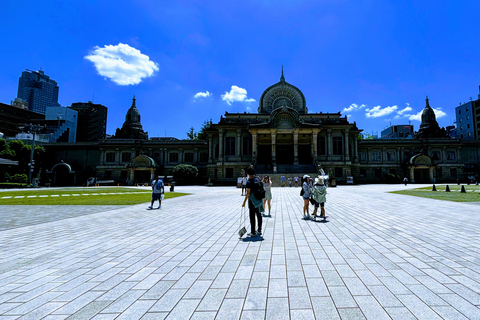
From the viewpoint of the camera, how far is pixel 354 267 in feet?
16.8

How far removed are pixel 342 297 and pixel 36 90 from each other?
24971 cm

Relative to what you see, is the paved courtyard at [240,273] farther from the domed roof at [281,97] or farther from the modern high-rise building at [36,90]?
the modern high-rise building at [36,90]

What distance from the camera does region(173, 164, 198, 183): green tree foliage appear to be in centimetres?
5071

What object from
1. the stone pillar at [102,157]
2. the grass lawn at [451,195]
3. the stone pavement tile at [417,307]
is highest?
the stone pillar at [102,157]

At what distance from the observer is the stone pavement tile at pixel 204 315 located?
327 centimetres

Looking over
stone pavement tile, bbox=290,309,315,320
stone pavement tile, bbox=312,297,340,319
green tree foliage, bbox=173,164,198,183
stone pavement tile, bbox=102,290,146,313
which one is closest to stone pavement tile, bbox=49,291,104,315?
stone pavement tile, bbox=102,290,146,313

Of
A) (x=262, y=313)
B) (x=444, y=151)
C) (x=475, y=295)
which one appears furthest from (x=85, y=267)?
(x=444, y=151)

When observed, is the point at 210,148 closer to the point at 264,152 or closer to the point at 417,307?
the point at 264,152

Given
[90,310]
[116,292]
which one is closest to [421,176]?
[116,292]

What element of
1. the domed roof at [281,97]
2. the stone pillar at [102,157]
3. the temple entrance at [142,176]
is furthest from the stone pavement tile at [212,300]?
the stone pillar at [102,157]

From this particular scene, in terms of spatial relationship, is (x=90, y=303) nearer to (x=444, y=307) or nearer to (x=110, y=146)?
(x=444, y=307)

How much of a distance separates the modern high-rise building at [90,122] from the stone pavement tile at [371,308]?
5102 inches

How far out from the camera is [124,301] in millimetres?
3746

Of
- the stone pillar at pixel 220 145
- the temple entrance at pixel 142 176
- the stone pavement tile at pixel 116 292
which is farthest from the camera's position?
the temple entrance at pixel 142 176
